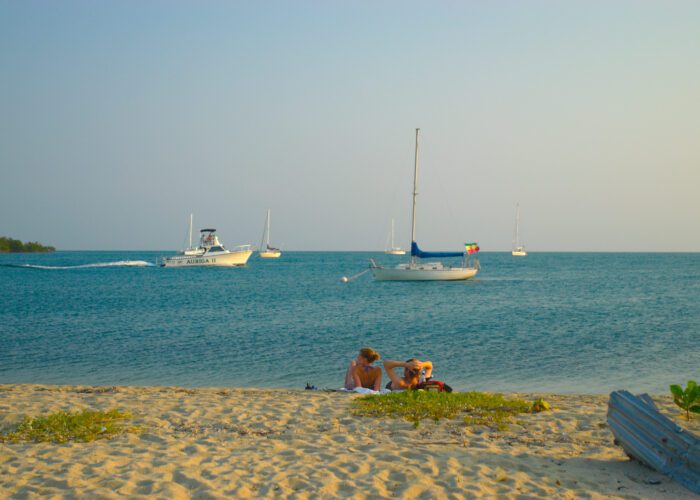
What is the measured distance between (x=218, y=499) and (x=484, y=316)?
29.2m

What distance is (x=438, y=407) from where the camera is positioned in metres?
9.78

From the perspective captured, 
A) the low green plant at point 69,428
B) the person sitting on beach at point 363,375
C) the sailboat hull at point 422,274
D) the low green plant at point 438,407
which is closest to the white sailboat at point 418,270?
the sailboat hull at point 422,274

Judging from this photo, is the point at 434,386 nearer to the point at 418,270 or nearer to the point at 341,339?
the point at 341,339

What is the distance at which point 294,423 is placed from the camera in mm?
9438

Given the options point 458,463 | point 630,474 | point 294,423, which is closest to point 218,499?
point 458,463

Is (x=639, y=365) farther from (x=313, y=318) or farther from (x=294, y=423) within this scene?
(x=313, y=318)

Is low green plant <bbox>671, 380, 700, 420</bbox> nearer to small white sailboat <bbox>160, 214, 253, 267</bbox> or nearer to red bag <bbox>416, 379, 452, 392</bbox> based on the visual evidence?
red bag <bbox>416, 379, 452, 392</bbox>

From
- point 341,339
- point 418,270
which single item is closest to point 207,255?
point 418,270

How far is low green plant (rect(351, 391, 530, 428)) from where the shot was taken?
9378mm

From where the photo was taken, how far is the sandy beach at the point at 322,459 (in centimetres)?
641

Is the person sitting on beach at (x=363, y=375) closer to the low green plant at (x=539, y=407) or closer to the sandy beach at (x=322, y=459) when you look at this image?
the sandy beach at (x=322, y=459)

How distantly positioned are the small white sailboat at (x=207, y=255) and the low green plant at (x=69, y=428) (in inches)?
3402

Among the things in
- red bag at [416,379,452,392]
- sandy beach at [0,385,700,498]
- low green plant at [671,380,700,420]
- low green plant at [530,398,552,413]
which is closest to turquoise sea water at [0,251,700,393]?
red bag at [416,379,452,392]

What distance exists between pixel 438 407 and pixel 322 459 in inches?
115
